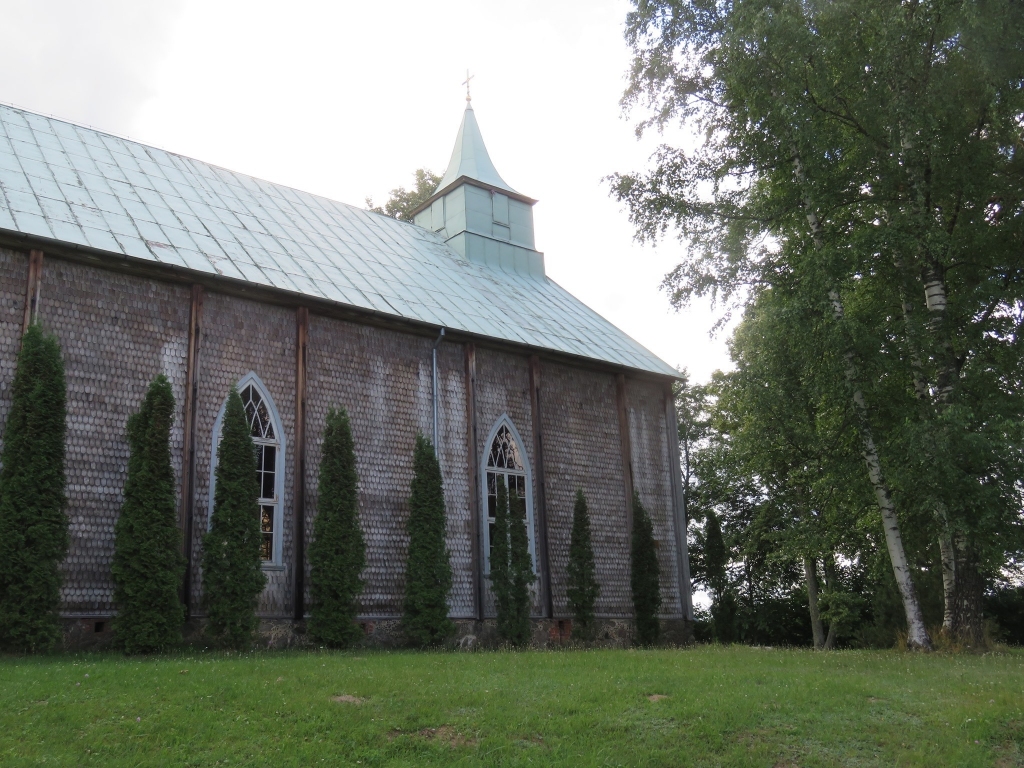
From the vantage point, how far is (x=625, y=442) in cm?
2023

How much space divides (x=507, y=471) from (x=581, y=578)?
8.21 feet

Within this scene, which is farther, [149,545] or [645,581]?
[645,581]

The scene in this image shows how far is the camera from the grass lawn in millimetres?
7902

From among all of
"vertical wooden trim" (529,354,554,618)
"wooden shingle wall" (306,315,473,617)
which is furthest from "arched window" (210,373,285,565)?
"vertical wooden trim" (529,354,554,618)

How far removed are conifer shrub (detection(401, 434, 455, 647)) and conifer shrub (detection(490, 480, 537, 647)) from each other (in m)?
0.95

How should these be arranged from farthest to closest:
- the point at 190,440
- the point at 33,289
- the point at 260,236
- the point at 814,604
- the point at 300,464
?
1. the point at 814,604
2. the point at 260,236
3. the point at 300,464
4. the point at 190,440
5. the point at 33,289

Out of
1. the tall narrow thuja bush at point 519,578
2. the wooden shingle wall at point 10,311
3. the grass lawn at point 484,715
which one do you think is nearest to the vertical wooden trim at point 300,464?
the grass lawn at point 484,715

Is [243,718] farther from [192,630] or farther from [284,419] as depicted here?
[284,419]

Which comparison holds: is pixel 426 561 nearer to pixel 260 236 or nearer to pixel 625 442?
pixel 625 442

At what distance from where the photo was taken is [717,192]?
17.4 metres

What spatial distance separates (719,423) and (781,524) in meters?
4.31

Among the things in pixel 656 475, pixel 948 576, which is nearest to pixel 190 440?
pixel 656 475

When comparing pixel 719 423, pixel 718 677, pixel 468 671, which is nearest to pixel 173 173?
pixel 468 671

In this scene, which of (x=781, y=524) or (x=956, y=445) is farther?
(x=781, y=524)
